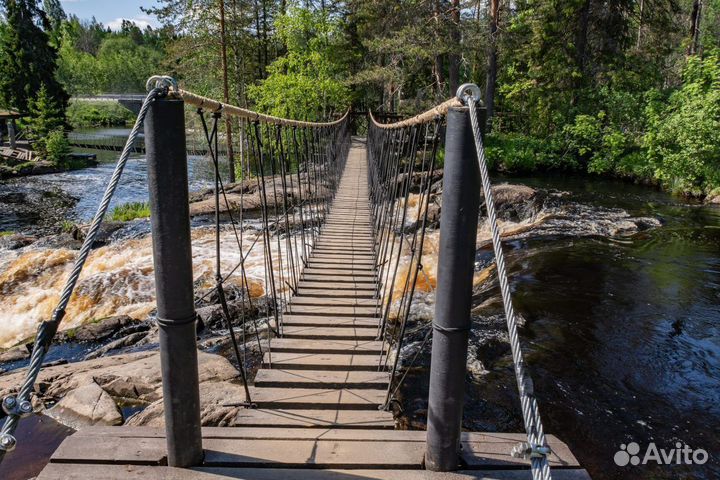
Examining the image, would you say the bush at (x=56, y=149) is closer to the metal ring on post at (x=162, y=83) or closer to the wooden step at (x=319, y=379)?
the wooden step at (x=319, y=379)

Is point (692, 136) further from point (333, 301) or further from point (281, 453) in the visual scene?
point (281, 453)

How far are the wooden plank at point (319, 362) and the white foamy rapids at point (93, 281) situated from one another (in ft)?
11.7

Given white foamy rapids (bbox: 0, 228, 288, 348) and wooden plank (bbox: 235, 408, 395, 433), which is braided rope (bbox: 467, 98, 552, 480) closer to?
wooden plank (bbox: 235, 408, 395, 433)

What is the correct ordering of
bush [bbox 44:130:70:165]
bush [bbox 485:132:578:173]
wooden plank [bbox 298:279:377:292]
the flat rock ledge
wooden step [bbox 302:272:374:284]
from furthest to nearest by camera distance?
1. bush [bbox 44:130:70:165]
2. bush [bbox 485:132:578:173]
3. wooden step [bbox 302:272:374:284]
4. wooden plank [bbox 298:279:377:292]
5. the flat rock ledge

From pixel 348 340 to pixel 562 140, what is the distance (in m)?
16.2

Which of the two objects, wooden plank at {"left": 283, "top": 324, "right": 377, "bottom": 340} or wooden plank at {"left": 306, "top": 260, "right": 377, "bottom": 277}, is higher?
wooden plank at {"left": 306, "top": 260, "right": 377, "bottom": 277}

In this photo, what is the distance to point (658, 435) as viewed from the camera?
3.56 m

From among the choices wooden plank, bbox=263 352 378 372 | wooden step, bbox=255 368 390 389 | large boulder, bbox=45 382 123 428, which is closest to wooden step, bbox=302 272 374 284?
wooden plank, bbox=263 352 378 372

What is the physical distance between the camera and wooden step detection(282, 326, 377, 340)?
9.96ft

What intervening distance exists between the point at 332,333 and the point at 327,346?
0.20 metres

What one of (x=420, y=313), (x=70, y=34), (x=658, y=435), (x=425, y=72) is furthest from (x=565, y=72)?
(x=70, y=34)

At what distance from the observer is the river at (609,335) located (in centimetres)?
363

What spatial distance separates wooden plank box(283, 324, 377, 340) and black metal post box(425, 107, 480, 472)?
1589mm

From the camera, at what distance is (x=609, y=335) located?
4.97m
